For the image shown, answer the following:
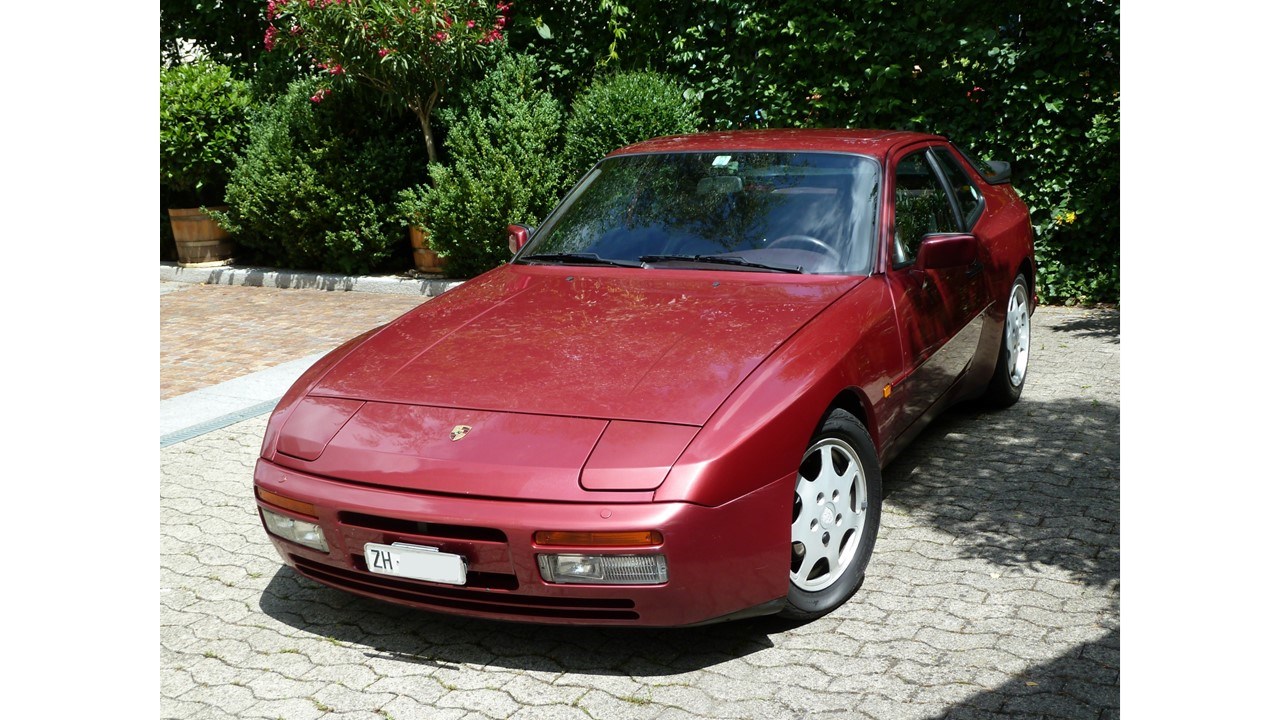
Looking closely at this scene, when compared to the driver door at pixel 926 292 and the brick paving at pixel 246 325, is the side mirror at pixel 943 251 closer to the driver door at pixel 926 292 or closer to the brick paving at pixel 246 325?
the driver door at pixel 926 292

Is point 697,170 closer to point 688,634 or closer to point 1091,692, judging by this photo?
point 688,634

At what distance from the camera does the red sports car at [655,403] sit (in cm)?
341

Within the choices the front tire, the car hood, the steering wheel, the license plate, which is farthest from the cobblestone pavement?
the steering wheel

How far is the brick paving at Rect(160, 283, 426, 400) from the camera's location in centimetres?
810

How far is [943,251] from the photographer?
471 centimetres

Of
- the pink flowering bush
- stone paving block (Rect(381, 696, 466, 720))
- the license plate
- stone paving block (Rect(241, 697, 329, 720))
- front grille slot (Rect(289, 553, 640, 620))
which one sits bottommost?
stone paving block (Rect(241, 697, 329, 720))

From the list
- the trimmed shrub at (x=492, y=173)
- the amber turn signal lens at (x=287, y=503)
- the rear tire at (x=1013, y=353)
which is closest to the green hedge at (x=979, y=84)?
the trimmed shrub at (x=492, y=173)

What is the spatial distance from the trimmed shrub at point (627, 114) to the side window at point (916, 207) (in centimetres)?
447

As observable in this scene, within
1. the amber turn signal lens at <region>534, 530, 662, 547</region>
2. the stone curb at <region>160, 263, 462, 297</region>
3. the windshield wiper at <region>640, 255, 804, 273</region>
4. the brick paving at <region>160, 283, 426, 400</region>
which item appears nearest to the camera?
the amber turn signal lens at <region>534, 530, 662, 547</region>

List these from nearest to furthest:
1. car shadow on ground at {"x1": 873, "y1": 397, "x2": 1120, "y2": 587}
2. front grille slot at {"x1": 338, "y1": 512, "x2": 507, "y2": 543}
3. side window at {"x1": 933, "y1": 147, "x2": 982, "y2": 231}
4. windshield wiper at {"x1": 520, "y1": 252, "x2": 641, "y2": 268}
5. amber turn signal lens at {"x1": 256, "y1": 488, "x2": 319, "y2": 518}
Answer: front grille slot at {"x1": 338, "y1": 512, "x2": 507, "y2": 543} < amber turn signal lens at {"x1": 256, "y1": 488, "x2": 319, "y2": 518} < car shadow on ground at {"x1": 873, "y1": 397, "x2": 1120, "y2": 587} < windshield wiper at {"x1": 520, "y1": 252, "x2": 641, "y2": 268} < side window at {"x1": 933, "y1": 147, "x2": 982, "y2": 231}

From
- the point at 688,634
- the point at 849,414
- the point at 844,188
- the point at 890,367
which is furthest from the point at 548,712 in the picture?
the point at 844,188

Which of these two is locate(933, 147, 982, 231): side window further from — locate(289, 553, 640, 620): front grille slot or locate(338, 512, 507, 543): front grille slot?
locate(338, 512, 507, 543): front grille slot

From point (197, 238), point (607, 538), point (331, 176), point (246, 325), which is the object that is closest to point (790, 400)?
point (607, 538)

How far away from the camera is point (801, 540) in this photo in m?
3.82
